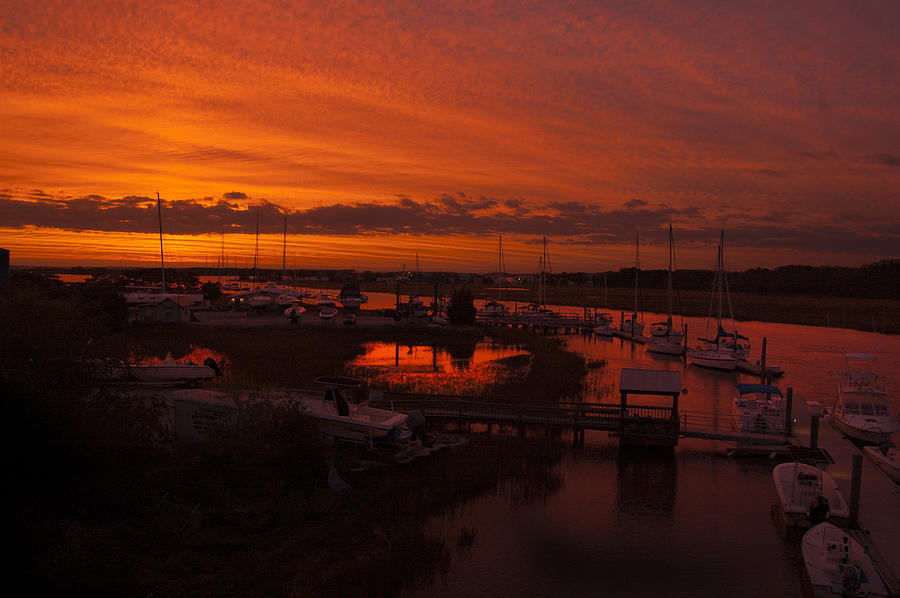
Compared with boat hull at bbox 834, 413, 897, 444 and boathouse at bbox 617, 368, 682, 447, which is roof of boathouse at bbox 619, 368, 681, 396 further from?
boat hull at bbox 834, 413, 897, 444

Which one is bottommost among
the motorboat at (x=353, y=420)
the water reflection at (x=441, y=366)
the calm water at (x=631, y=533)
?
the calm water at (x=631, y=533)

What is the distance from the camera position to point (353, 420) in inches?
811

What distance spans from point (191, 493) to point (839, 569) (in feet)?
50.9

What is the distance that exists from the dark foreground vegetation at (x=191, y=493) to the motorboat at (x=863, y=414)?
13723mm

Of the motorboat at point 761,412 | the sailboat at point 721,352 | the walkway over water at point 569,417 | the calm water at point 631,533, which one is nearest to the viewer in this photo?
Answer: the calm water at point 631,533

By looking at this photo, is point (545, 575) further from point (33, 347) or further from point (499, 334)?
point (499, 334)

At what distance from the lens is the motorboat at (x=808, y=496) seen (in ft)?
53.9

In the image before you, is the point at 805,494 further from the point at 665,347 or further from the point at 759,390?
the point at 665,347

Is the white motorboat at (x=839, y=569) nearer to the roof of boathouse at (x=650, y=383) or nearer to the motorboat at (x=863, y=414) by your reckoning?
the roof of boathouse at (x=650, y=383)

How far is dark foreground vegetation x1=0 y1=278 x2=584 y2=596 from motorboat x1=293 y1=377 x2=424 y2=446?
23.1 inches

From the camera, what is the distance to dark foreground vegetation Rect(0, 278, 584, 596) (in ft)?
39.3

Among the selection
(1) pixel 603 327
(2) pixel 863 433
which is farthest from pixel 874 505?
(1) pixel 603 327

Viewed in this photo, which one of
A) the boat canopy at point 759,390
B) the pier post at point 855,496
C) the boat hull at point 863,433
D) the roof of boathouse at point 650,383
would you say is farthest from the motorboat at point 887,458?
the roof of boathouse at point 650,383

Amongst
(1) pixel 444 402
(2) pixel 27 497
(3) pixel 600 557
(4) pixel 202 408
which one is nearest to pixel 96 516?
(2) pixel 27 497
